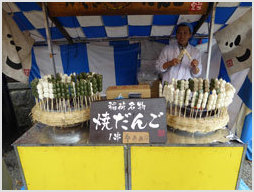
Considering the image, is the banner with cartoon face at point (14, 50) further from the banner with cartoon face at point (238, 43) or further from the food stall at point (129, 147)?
the banner with cartoon face at point (238, 43)

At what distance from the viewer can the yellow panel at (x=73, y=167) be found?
1.61 m

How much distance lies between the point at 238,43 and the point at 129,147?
9.27ft

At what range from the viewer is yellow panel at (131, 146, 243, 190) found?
1.52 m

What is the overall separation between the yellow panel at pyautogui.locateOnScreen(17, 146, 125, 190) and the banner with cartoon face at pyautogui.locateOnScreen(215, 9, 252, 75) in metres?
2.76

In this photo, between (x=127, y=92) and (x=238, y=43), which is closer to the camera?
(x=127, y=92)

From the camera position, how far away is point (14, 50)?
114 inches

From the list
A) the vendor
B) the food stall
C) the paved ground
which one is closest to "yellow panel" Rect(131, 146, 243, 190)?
the food stall

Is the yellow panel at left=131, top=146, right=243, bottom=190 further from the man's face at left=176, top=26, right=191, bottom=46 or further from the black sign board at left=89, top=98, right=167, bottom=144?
the man's face at left=176, top=26, right=191, bottom=46

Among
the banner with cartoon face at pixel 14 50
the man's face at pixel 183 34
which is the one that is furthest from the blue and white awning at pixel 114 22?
the man's face at pixel 183 34

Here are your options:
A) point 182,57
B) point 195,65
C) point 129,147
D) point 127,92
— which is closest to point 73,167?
point 129,147

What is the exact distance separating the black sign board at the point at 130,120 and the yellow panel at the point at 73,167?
168 millimetres

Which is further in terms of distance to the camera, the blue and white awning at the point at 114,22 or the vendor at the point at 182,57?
the blue and white awning at the point at 114,22

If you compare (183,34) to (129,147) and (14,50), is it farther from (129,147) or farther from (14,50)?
(14,50)

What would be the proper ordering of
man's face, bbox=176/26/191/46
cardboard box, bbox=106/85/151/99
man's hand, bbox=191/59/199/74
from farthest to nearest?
man's face, bbox=176/26/191/46 → man's hand, bbox=191/59/199/74 → cardboard box, bbox=106/85/151/99
